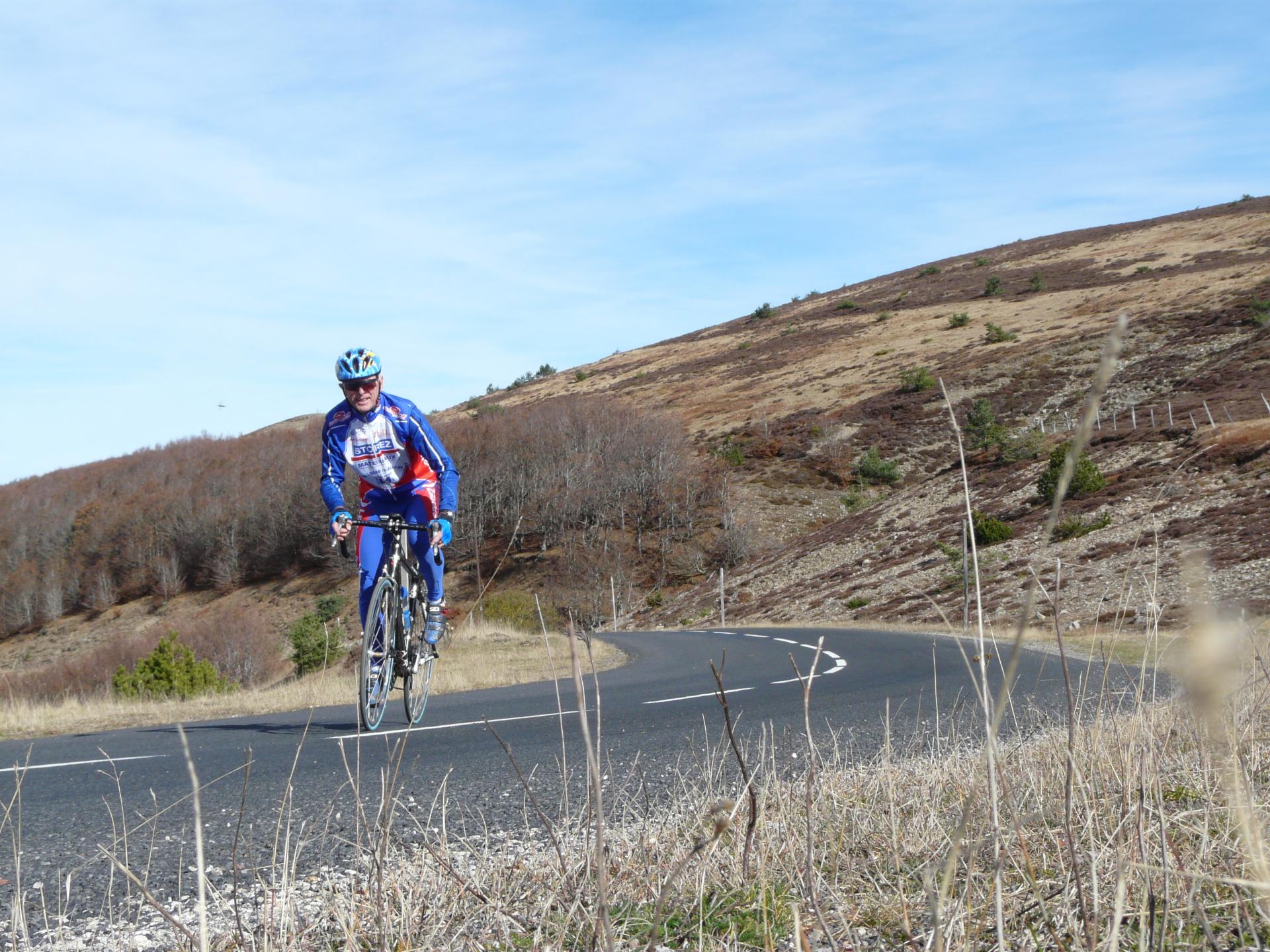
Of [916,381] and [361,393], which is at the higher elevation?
[916,381]

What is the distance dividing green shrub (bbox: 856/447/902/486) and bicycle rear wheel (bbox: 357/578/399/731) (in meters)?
45.1

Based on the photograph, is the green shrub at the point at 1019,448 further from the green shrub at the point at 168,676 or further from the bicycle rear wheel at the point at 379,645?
the bicycle rear wheel at the point at 379,645

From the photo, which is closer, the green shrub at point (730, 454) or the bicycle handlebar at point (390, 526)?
the bicycle handlebar at point (390, 526)

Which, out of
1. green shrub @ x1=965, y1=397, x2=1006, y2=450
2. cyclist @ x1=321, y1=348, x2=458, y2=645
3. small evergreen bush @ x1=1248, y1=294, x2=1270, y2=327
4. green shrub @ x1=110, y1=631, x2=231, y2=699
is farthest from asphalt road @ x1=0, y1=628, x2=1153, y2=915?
small evergreen bush @ x1=1248, y1=294, x2=1270, y2=327

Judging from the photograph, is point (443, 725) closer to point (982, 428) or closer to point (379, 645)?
point (379, 645)

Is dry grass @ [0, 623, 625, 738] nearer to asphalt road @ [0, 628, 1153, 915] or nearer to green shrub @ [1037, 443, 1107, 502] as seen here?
asphalt road @ [0, 628, 1153, 915]

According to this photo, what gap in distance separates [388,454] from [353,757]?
1.89 metres

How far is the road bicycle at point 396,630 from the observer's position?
581 centimetres

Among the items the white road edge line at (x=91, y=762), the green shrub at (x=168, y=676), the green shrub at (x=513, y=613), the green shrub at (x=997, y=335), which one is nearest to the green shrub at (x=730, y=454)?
the green shrub at (x=997, y=335)

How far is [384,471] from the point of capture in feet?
20.0

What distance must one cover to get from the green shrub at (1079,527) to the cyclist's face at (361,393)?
82.3 ft

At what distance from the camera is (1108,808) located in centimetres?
241

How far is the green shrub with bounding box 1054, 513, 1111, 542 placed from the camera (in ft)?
92.1

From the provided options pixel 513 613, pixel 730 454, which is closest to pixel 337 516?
pixel 513 613
